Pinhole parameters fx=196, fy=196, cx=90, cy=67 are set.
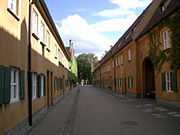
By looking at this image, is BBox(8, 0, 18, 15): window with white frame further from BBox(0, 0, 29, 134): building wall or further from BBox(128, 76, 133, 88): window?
BBox(128, 76, 133, 88): window

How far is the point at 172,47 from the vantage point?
13164mm

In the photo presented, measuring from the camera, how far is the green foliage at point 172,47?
12.8m

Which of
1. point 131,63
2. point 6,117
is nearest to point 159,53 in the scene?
point 131,63

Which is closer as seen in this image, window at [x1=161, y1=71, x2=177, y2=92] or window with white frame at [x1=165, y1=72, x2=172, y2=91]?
window at [x1=161, y1=71, x2=177, y2=92]

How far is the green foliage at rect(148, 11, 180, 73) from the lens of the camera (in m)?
12.8

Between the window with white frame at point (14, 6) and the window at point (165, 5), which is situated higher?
the window at point (165, 5)

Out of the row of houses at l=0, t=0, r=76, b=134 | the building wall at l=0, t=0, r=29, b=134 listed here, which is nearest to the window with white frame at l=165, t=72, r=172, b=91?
the row of houses at l=0, t=0, r=76, b=134

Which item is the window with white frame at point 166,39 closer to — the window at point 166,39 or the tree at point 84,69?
the window at point 166,39

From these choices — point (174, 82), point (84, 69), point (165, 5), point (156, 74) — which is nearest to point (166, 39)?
point (156, 74)

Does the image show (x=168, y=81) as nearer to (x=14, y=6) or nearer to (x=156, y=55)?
(x=156, y=55)

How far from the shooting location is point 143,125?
840 cm

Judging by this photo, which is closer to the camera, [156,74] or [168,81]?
[168,81]

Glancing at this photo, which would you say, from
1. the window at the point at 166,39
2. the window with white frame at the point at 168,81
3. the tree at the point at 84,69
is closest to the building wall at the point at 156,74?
the window with white frame at the point at 168,81

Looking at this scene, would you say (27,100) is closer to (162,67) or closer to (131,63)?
(162,67)
